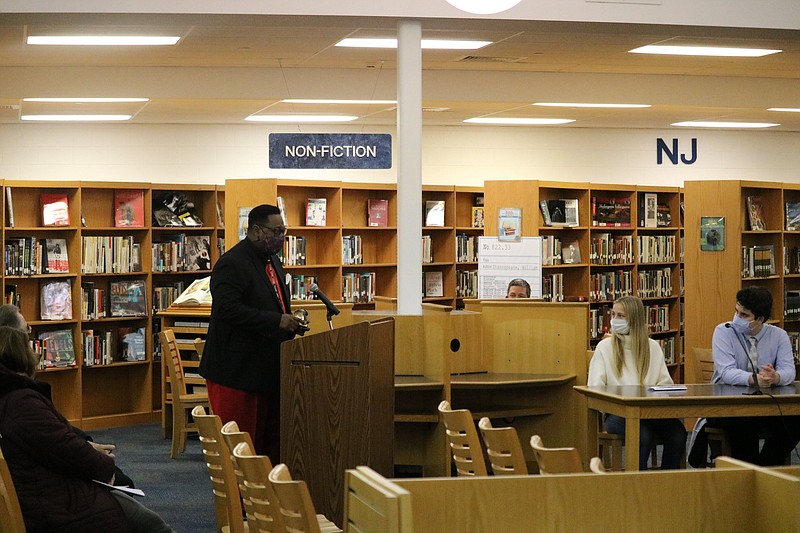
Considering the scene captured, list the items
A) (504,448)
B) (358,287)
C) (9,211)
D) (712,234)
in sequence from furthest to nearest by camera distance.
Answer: (358,287), (9,211), (712,234), (504,448)

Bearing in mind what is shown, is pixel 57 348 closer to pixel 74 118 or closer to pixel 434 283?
pixel 74 118

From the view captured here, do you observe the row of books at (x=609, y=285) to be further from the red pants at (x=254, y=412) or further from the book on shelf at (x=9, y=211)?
the red pants at (x=254, y=412)

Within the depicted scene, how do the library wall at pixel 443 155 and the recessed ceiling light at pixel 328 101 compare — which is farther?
the library wall at pixel 443 155

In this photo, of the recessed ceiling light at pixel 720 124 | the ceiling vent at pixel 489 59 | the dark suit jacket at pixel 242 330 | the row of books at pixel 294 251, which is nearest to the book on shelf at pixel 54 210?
the row of books at pixel 294 251

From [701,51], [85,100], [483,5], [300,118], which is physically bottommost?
[483,5]

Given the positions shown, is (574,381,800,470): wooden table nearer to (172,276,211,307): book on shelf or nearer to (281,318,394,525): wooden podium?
(281,318,394,525): wooden podium

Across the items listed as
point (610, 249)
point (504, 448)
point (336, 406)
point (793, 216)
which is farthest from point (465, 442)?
point (793, 216)

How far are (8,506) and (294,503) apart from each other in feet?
4.17

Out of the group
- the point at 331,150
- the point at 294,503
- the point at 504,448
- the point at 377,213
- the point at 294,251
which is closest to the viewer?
the point at 294,503

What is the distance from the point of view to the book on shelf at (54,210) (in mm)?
9781

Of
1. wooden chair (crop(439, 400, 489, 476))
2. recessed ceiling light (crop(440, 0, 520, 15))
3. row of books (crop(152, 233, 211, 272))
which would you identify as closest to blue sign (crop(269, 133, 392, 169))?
recessed ceiling light (crop(440, 0, 520, 15))

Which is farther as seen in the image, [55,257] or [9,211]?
[55,257]

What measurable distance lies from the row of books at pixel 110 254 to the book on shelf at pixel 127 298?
16 cm

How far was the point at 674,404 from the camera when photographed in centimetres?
593
